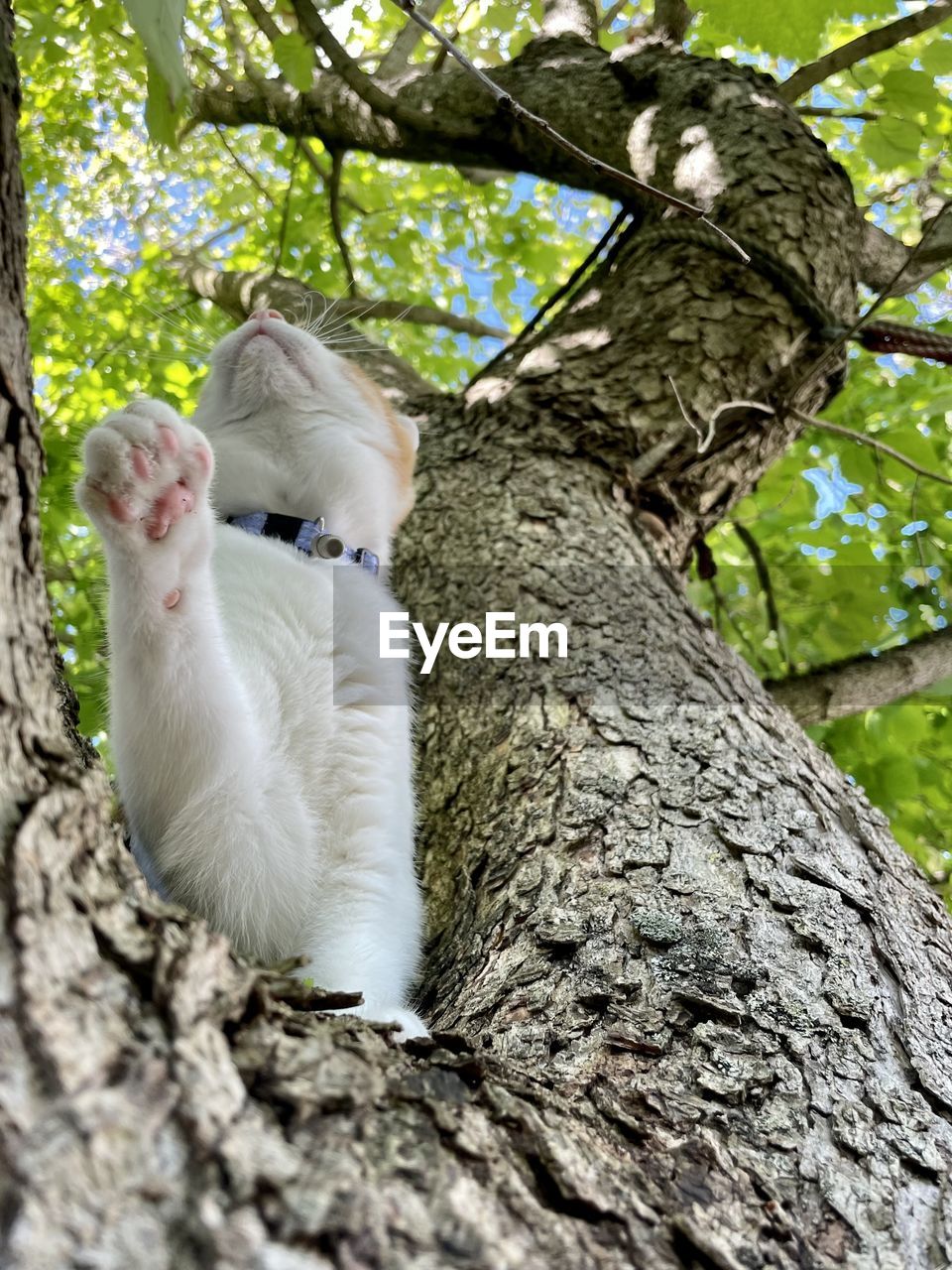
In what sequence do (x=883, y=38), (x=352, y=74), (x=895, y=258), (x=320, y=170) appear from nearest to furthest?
(x=352, y=74)
(x=883, y=38)
(x=895, y=258)
(x=320, y=170)

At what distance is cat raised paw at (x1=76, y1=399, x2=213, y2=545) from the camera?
50.0 inches

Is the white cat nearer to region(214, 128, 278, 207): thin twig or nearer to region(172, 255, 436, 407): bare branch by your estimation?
region(172, 255, 436, 407): bare branch

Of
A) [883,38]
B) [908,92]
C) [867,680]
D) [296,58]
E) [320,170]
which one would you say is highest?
[883,38]

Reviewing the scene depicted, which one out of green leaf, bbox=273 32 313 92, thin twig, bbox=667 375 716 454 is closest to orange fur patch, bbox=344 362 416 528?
thin twig, bbox=667 375 716 454

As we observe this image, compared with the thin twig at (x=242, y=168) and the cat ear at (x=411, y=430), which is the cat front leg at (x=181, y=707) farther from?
the thin twig at (x=242, y=168)

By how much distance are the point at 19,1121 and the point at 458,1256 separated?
0.29 m

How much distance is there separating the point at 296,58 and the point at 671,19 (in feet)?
4.60

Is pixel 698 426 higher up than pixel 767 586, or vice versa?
pixel 698 426

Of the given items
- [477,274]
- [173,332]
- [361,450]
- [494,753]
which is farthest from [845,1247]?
[477,274]

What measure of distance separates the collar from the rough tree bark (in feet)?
1.06

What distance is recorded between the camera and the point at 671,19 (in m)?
3.27

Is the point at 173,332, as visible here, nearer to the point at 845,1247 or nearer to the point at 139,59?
the point at 139,59

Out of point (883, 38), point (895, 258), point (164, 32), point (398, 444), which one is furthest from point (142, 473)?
point (883, 38)

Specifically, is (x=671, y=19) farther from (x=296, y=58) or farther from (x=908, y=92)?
(x=296, y=58)
